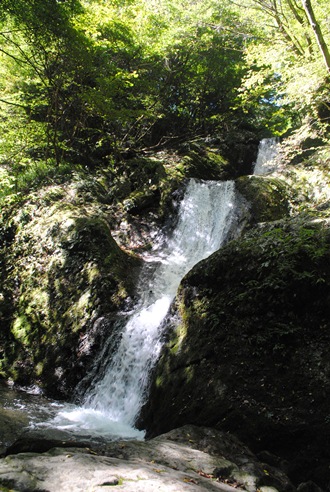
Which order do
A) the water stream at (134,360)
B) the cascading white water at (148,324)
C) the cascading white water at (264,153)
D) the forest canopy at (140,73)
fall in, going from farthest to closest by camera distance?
the cascading white water at (264,153), the forest canopy at (140,73), the cascading white water at (148,324), the water stream at (134,360)

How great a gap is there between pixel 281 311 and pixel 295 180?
292 inches

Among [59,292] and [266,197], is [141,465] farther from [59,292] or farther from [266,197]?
[266,197]

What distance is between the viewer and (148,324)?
7262 mm

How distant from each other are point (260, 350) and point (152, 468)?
2436 mm

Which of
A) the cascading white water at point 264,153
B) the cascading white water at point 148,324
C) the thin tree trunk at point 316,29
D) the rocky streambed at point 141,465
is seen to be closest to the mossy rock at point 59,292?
the cascading white water at point 148,324

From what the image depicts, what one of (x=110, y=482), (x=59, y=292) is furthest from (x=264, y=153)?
(x=110, y=482)

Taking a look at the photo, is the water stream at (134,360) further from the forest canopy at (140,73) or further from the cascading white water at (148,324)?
the forest canopy at (140,73)

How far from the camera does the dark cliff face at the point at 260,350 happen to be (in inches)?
160

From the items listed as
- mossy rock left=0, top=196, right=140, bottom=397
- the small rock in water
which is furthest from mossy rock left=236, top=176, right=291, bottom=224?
the small rock in water

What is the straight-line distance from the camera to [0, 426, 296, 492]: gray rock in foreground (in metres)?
2.07

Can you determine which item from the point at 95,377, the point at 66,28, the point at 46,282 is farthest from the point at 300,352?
the point at 66,28

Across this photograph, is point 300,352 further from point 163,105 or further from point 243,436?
point 163,105

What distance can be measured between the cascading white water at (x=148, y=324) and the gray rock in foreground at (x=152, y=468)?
1972 mm

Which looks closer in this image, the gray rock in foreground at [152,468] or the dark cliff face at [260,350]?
the gray rock in foreground at [152,468]
